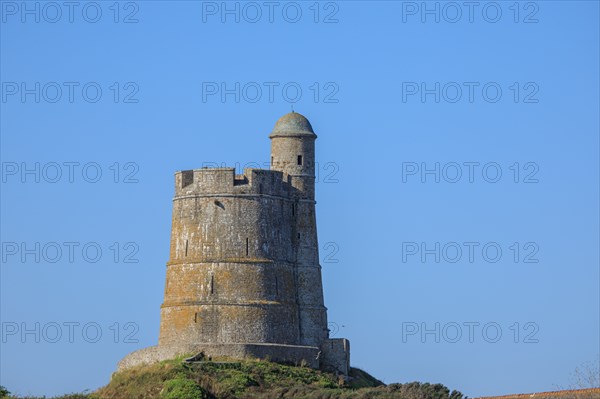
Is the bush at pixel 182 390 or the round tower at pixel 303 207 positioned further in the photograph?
the round tower at pixel 303 207

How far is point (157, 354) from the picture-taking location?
7750cm

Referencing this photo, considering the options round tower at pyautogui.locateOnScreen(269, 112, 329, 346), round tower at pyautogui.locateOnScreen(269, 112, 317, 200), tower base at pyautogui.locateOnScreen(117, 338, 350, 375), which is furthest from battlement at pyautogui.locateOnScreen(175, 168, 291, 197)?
tower base at pyautogui.locateOnScreen(117, 338, 350, 375)

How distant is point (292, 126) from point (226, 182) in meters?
5.01

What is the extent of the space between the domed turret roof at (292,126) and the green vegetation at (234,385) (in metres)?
12.2

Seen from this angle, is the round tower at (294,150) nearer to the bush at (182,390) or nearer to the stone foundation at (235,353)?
the stone foundation at (235,353)

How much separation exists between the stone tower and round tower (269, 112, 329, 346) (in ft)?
0.16

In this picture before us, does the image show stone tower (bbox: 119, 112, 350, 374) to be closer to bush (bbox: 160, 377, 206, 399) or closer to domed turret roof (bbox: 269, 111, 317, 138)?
A: domed turret roof (bbox: 269, 111, 317, 138)

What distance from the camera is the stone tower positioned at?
78.6 m

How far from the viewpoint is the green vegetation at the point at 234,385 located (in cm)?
7094

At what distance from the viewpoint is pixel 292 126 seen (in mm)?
82562

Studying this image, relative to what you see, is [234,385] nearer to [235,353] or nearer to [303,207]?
[235,353]

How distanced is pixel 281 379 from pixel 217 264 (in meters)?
7.36

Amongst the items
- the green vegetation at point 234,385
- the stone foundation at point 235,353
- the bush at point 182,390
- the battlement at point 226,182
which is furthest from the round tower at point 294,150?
the bush at point 182,390

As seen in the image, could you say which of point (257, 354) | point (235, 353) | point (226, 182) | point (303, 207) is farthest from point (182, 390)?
point (303, 207)
